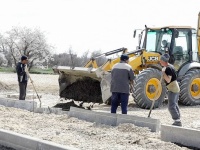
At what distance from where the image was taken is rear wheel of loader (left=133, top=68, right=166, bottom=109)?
12.9 metres

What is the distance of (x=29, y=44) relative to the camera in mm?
71688

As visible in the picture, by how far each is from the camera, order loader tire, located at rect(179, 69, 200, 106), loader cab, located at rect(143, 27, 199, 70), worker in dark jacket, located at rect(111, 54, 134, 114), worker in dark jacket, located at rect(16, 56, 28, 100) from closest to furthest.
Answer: worker in dark jacket, located at rect(111, 54, 134, 114)
worker in dark jacket, located at rect(16, 56, 28, 100)
loader tire, located at rect(179, 69, 200, 106)
loader cab, located at rect(143, 27, 199, 70)

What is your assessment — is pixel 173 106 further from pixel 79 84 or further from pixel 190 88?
pixel 190 88

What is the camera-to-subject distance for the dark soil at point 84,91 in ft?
42.9

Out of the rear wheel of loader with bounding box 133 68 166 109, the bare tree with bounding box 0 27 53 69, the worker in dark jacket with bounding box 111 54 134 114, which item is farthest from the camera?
the bare tree with bounding box 0 27 53 69

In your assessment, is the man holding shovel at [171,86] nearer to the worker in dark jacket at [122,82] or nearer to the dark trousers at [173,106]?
the dark trousers at [173,106]

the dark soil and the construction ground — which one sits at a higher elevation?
the dark soil

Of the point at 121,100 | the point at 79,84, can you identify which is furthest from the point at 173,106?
the point at 79,84

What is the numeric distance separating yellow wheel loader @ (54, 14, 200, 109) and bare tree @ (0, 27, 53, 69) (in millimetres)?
56675

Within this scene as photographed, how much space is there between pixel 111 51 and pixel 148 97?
2.30 m

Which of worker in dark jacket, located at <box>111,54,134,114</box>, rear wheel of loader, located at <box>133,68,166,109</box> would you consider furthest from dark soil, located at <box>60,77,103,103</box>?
worker in dark jacket, located at <box>111,54,134,114</box>

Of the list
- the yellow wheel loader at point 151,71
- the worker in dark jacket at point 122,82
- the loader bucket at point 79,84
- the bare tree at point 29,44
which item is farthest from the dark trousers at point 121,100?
the bare tree at point 29,44

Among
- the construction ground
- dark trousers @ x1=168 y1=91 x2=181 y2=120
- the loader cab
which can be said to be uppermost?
the loader cab

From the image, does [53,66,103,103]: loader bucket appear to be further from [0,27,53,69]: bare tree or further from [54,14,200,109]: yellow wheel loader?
[0,27,53,69]: bare tree
